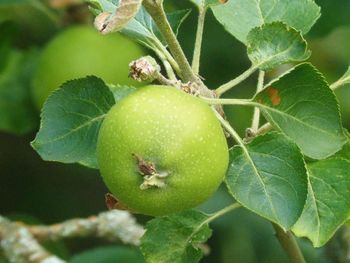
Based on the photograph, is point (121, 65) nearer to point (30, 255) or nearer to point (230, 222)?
point (30, 255)

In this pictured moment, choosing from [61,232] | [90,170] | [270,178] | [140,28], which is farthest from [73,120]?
[90,170]

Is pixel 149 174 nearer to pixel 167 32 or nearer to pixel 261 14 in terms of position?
pixel 167 32

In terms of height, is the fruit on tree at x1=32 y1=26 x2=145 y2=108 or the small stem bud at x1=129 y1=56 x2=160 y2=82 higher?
the small stem bud at x1=129 y1=56 x2=160 y2=82

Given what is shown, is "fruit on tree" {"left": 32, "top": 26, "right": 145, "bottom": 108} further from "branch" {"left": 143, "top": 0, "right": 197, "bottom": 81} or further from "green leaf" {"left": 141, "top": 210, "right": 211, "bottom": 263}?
"branch" {"left": 143, "top": 0, "right": 197, "bottom": 81}

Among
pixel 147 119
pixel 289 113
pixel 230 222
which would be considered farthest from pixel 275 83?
pixel 230 222

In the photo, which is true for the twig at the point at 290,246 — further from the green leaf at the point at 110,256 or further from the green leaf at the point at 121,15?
the green leaf at the point at 110,256

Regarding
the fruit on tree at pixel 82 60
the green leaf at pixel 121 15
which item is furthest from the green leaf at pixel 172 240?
the fruit on tree at pixel 82 60

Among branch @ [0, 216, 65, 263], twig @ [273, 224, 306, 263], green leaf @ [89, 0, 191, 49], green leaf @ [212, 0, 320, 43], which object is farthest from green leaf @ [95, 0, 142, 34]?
branch @ [0, 216, 65, 263]
